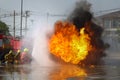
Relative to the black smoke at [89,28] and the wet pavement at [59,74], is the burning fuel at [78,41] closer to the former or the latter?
the black smoke at [89,28]

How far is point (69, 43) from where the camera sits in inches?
1177

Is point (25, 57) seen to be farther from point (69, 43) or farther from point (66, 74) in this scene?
point (66, 74)

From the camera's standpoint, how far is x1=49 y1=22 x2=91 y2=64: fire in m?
29.6

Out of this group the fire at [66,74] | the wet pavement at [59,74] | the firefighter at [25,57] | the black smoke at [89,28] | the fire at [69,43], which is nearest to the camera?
the wet pavement at [59,74]

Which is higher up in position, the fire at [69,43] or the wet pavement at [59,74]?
the fire at [69,43]

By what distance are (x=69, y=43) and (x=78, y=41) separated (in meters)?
0.70

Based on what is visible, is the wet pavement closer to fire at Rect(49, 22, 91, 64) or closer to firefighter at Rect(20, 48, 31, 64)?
fire at Rect(49, 22, 91, 64)

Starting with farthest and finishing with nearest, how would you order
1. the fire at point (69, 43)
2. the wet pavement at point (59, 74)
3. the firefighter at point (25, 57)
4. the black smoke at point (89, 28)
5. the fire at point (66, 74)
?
1. the firefighter at point (25, 57)
2. the black smoke at point (89, 28)
3. the fire at point (69, 43)
4. the fire at point (66, 74)
5. the wet pavement at point (59, 74)

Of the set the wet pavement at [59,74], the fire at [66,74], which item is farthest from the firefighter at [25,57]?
the fire at [66,74]

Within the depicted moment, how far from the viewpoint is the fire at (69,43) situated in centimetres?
2961

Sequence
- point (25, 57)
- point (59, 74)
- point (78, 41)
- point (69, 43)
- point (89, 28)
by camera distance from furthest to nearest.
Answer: point (25, 57)
point (89, 28)
point (69, 43)
point (78, 41)
point (59, 74)

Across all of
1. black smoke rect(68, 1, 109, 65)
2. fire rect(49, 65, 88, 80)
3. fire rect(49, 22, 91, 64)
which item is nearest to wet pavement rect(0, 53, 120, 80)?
fire rect(49, 65, 88, 80)

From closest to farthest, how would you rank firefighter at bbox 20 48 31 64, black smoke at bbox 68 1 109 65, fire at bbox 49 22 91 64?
fire at bbox 49 22 91 64 → black smoke at bbox 68 1 109 65 → firefighter at bbox 20 48 31 64

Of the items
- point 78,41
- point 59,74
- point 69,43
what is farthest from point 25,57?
point 59,74
